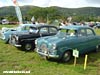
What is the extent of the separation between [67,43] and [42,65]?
1528mm

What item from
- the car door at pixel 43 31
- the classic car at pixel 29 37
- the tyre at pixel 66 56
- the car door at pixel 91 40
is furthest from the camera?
the car door at pixel 43 31

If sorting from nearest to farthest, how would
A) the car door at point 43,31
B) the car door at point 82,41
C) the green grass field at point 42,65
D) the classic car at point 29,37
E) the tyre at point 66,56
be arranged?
1. the green grass field at point 42,65
2. the tyre at point 66,56
3. the car door at point 82,41
4. the classic car at point 29,37
5. the car door at point 43,31

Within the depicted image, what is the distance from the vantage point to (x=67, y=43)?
10500 millimetres

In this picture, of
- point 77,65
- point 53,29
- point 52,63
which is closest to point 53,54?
point 52,63

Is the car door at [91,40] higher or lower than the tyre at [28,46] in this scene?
higher

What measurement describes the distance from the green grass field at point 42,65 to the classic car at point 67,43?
1.30 ft

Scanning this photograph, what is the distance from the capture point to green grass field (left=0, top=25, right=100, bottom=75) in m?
9.05

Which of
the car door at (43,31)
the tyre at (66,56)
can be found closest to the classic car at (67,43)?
the tyre at (66,56)

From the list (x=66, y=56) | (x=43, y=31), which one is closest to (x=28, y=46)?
(x=43, y=31)

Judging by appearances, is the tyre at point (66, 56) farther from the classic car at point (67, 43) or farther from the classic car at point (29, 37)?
the classic car at point (29, 37)

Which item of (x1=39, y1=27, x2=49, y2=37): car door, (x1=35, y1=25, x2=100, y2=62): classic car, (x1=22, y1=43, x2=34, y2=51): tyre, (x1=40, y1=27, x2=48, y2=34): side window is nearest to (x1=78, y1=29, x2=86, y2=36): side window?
(x1=35, y1=25, x2=100, y2=62): classic car

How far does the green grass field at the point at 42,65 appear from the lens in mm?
9051

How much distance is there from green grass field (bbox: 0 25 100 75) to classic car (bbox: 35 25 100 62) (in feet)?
1.30

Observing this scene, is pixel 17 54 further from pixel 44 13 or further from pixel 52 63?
pixel 44 13
